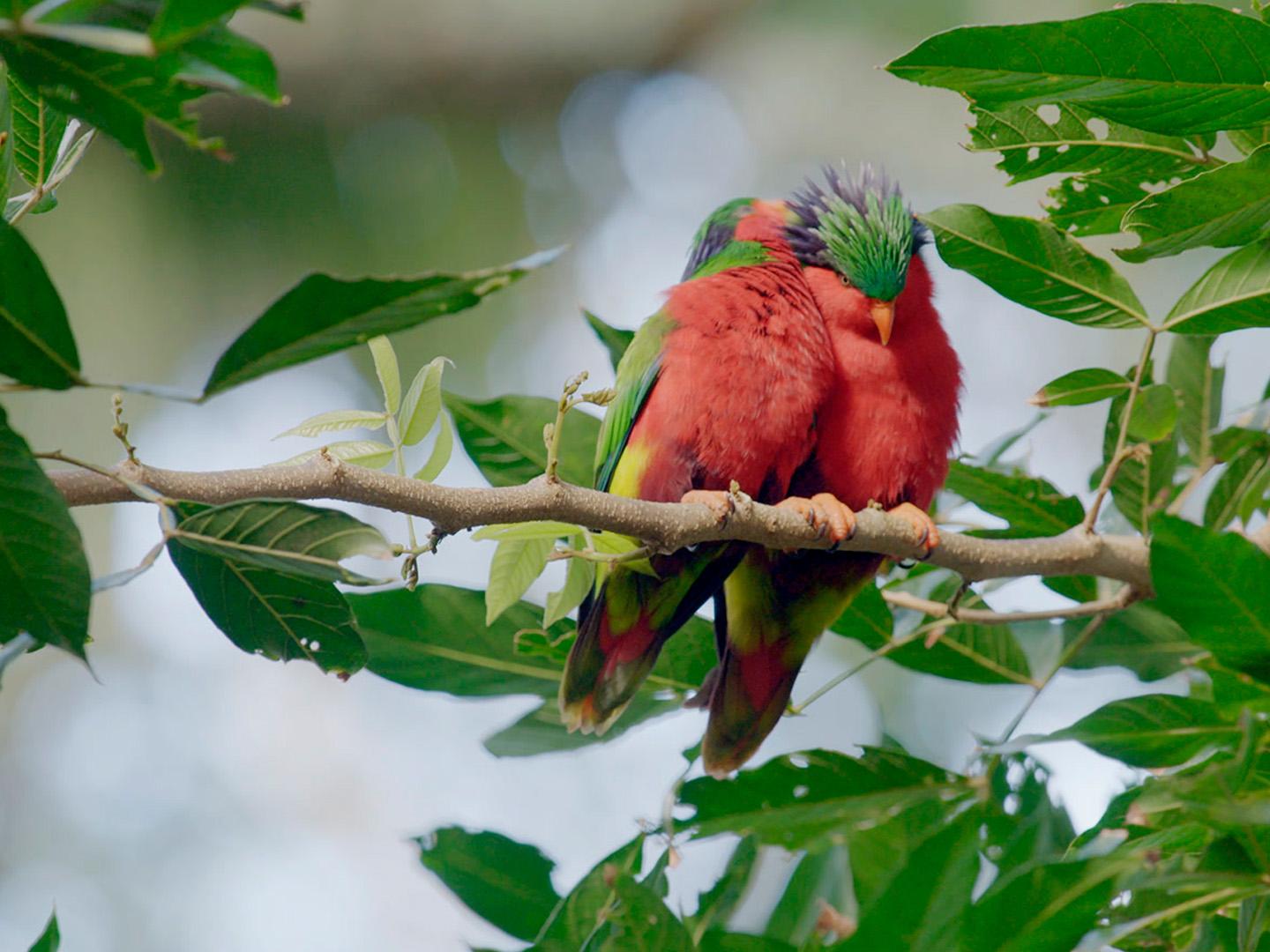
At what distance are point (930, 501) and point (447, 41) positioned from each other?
23.2 ft

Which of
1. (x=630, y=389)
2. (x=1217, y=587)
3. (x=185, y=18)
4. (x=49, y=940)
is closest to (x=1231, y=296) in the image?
(x=1217, y=587)

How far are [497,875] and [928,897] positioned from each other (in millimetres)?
850

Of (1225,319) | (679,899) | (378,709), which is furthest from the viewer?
(378,709)

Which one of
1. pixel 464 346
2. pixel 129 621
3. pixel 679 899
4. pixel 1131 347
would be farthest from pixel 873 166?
pixel 129 621

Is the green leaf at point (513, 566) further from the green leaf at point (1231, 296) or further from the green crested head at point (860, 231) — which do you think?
the green crested head at point (860, 231)

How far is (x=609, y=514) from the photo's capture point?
1.57m

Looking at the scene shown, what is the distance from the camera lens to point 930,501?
2.50 m

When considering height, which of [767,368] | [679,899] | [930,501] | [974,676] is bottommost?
[679,899]

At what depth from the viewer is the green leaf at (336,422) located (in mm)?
1632

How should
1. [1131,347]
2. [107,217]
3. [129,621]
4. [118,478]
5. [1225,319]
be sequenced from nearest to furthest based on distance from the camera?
1. [118,478]
2. [1225,319]
3. [1131,347]
4. [107,217]
5. [129,621]

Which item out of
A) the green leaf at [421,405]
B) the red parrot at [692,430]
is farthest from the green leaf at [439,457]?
the red parrot at [692,430]

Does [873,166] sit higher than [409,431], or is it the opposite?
[873,166]

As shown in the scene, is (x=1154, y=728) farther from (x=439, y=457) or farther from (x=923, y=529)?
(x=439, y=457)

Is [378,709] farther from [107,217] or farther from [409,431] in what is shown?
[409,431]
